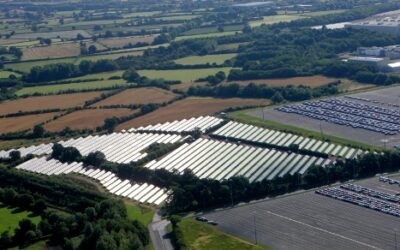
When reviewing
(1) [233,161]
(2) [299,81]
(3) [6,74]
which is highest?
(3) [6,74]

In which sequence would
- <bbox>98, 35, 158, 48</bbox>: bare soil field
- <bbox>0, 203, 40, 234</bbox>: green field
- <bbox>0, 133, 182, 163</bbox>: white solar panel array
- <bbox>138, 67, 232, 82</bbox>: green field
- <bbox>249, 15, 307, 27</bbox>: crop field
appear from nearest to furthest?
<bbox>0, 203, 40, 234</bbox>: green field → <bbox>0, 133, 182, 163</bbox>: white solar panel array → <bbox>138, 67, 232, 82</bbox>: green field → <bbox>98, 35, 158, 48</bbox>: bare soil field → <bbox>249, 15, 307, 27</bbox>: crop field

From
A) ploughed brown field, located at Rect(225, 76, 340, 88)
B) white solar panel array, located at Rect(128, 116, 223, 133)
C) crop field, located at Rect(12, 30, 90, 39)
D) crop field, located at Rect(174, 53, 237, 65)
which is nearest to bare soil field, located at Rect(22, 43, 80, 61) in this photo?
crop field, located at Rect(12, 30, 90, 39)

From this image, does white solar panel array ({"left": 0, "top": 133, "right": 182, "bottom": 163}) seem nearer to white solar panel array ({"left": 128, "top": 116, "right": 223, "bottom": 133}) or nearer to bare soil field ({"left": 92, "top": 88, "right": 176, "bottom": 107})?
white solar panel array ({"left": 128, "top": 116, "right": 223, "bottom": 133})

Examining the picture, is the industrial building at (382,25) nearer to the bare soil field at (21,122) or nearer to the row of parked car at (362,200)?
the bare soil field at (21,122)

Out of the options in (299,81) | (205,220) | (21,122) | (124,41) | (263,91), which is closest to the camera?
(205,220)

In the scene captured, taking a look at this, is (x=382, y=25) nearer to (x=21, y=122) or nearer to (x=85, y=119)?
(x=85, y=119)

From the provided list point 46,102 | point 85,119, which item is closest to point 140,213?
point 85,119
